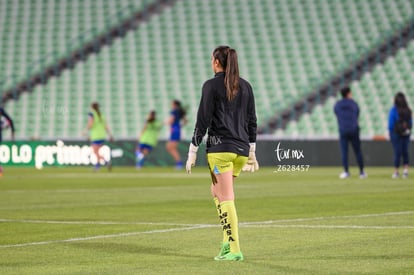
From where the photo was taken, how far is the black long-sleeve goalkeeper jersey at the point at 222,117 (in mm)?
9828

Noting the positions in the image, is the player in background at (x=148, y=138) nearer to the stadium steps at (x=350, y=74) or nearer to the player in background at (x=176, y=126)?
the player in background at (x=176, y=126)

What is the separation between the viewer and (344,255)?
10.1 meters

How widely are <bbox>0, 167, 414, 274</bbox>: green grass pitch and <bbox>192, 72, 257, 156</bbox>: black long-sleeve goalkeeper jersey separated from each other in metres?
1.02

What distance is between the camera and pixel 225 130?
996 cm

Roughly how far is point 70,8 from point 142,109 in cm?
760

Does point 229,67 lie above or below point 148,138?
above

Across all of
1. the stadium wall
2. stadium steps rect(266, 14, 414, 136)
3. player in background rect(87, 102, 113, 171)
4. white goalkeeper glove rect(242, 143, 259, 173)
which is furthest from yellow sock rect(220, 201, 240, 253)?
stadium steps rect(266, 14, 414, 136)

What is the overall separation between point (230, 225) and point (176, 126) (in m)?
25.1

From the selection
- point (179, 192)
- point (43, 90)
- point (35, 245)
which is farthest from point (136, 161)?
point (35, 245)

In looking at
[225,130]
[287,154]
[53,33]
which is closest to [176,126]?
[287,154]

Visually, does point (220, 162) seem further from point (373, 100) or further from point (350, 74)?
point (350, 74)

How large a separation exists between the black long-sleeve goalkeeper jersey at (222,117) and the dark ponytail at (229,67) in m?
0.07

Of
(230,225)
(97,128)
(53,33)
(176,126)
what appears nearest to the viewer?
(230,225)

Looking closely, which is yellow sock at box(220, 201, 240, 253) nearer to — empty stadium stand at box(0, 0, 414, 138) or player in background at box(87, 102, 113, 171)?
player in background at box(87, 102, 113, 171)
